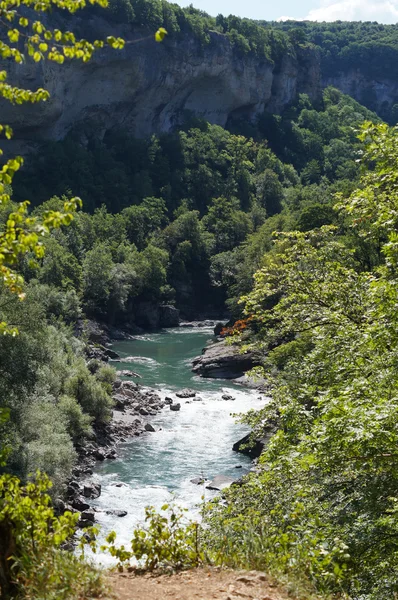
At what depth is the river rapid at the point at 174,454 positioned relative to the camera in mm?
19750

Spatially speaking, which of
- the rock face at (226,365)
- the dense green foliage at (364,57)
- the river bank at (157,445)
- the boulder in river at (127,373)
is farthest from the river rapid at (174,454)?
the dense green foliage at (364,57)

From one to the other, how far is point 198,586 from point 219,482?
15.8 m

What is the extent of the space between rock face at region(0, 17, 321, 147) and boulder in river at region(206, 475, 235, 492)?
167ft

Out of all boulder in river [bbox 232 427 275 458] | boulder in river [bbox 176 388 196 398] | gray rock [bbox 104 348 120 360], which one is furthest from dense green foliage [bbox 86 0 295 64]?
boulder in river [bbox 232 427 275 458]

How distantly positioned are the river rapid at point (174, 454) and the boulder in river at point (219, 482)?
277 mm

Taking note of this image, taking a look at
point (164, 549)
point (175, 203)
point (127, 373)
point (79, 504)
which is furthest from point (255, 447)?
point (175, 203)

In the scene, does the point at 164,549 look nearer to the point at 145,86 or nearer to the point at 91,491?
the point at 91,491

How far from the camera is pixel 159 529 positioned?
19.5ft

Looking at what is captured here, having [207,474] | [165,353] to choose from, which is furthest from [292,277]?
[165,353]

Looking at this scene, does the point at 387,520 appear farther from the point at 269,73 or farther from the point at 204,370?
the point at 269,73

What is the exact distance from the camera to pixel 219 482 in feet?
68.5

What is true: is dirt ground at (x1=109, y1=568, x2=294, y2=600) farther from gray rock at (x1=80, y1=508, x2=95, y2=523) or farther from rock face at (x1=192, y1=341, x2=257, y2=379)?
rock face at (x1=192, y1=341, x2=257, y2=379)

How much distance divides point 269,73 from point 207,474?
334 ft

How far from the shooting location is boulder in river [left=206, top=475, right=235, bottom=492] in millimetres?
20391
